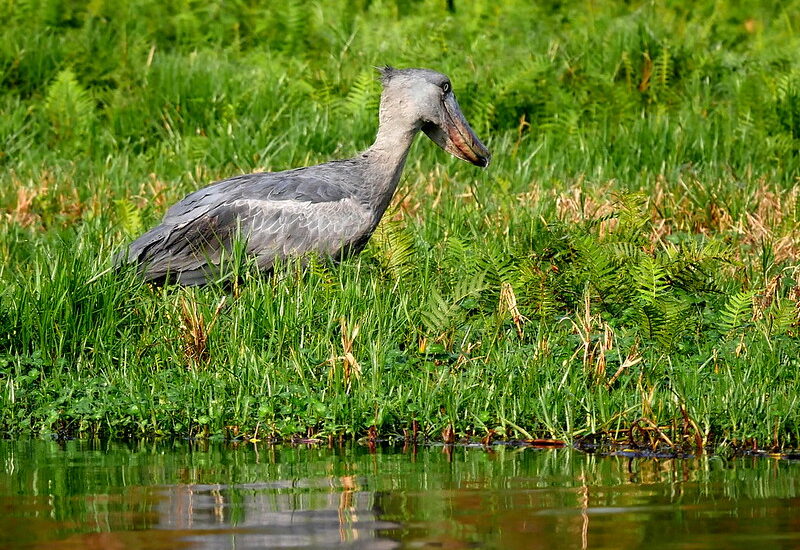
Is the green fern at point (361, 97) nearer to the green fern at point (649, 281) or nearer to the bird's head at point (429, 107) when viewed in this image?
the bird's head at point (429, 107)

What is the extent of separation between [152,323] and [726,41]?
29.2 ft

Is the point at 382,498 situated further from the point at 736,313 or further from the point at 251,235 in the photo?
the point at 251,235

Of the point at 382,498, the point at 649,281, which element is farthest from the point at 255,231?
the point at 382,498

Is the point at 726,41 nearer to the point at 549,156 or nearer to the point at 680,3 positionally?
the point at 680,3

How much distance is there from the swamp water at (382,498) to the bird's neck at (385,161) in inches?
115

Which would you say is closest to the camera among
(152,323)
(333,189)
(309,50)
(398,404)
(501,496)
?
(501,496)

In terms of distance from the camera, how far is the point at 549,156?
12.0m

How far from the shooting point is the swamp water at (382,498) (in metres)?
4.34

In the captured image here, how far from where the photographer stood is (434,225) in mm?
9789

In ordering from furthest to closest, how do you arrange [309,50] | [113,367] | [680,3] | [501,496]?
[680,3] < [309,50] < [113,367] < [501,496]

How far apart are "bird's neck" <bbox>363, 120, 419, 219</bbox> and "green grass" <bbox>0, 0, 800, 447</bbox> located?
19cm

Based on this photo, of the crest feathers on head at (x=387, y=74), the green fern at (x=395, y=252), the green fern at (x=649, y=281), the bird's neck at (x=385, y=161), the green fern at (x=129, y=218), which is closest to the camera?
the green fern at (x=649, y=281)

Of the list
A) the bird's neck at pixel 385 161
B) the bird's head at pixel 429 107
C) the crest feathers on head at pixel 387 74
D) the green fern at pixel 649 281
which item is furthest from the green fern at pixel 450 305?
the crest feathers on head at pixel 387 74

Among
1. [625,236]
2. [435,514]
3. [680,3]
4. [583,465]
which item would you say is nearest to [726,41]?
[680,3]
